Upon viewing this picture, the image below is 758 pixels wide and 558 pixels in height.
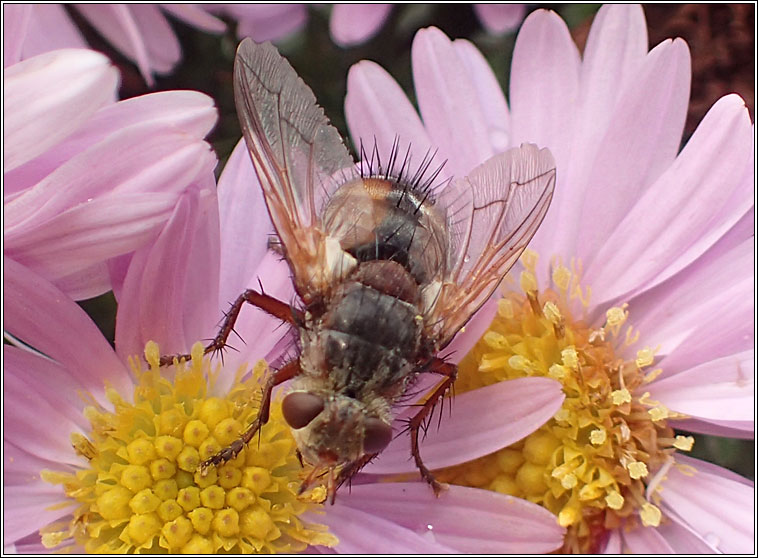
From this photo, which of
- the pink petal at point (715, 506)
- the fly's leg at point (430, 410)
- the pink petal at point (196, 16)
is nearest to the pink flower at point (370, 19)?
the pink petal at point (196, 16)

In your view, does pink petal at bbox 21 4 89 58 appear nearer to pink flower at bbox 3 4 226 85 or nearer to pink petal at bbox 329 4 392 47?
pink flower at bbox 3 4 226 85

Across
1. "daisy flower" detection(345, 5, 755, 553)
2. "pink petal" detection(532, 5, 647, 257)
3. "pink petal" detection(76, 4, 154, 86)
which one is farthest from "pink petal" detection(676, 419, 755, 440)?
"pink petal" detection(76, 4, 154, 86)

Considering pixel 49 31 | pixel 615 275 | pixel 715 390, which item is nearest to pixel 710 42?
pixel 615 275

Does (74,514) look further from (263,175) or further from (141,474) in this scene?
(263,175)

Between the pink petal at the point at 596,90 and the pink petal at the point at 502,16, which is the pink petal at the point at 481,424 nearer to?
the pink petal at the point at 596,90

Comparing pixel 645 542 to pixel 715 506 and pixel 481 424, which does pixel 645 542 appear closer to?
pixel 715 506

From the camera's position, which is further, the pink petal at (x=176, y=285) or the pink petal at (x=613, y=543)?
the pink petal at (x=613, y=543)
